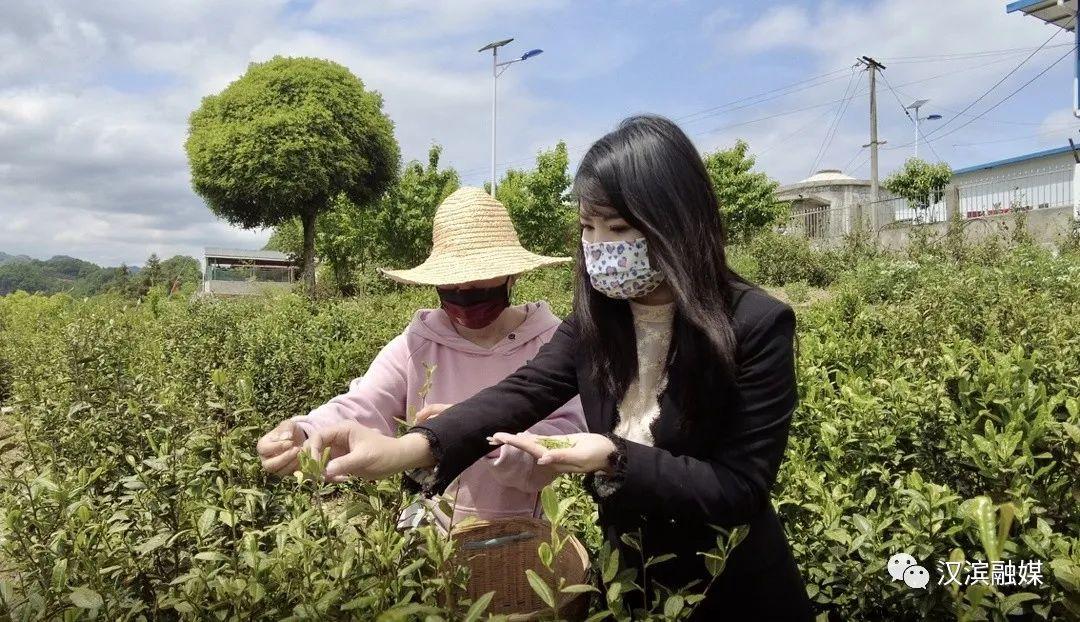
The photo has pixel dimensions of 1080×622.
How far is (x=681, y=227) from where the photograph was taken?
1247mm

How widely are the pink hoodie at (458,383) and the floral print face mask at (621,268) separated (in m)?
0.68

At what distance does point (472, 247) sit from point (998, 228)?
11.6 meters

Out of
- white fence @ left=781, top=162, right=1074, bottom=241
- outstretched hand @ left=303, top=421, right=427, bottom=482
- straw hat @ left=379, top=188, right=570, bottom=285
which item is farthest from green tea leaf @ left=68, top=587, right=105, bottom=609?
white fence @ left=781, top=162, right=1074, bottom=241

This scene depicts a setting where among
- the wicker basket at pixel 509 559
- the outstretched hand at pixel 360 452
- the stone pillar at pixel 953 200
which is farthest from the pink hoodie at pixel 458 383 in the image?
the stone pillar at pixel 953 200

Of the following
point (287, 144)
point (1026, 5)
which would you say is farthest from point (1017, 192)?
point (287, 144)

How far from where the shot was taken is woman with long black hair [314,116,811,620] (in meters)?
1.17

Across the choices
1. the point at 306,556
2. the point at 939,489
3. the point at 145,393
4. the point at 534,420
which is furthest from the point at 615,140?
the point at 145,393

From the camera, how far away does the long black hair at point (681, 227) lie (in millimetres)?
1231

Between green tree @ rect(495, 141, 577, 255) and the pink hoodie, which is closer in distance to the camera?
the pink hoodie

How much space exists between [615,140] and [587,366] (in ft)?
1.38

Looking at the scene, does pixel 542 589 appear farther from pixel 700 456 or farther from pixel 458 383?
pixel 458 383

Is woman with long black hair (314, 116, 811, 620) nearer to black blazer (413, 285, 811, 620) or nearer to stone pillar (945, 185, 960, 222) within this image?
black blazer (413, 285, 811, 620)

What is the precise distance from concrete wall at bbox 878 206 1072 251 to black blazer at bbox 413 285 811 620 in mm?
11498

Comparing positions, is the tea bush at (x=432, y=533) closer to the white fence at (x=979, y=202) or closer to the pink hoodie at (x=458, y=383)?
the pink hoodie at (x=458, y=383)
